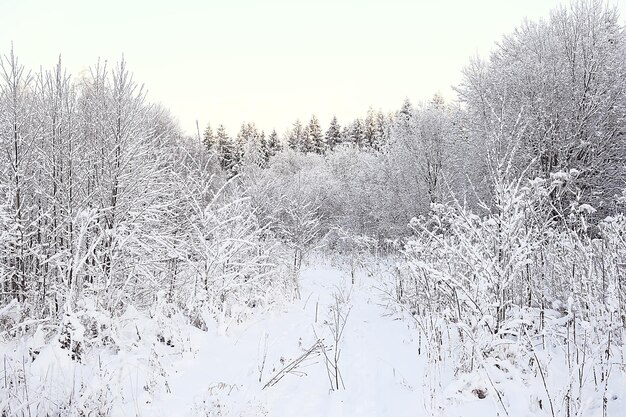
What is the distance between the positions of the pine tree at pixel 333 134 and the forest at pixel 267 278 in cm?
3985

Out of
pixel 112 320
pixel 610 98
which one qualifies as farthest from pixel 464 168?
pixel 112 320

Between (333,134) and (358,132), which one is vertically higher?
(333,134)

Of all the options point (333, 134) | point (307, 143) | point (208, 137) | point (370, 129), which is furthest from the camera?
point (307, 143)

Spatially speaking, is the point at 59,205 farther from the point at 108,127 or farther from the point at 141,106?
the point at 141,106

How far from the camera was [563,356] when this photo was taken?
15.2 feet

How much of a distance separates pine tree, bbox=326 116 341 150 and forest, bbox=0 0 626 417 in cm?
3985

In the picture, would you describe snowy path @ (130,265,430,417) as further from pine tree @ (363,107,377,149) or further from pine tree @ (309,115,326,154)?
pine tree @ (309,115,326,154)

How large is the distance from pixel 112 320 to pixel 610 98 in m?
16.8

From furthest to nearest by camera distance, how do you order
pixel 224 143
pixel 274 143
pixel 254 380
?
pixel 274 143, pixel 224 143, pixel 254 380

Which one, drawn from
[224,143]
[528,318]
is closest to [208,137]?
[224,143]

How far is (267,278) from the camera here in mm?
10000

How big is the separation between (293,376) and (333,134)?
51430 millimetres

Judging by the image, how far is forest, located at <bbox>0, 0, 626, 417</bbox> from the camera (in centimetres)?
404

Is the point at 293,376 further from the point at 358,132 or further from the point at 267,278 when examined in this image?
the point at 358,132
